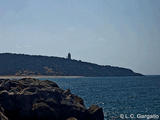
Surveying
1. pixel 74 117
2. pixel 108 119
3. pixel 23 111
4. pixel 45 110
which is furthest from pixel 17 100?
pixel 108 119

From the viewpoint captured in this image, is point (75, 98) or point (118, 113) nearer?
point (75, 98)

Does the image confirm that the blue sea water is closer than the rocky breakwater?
No

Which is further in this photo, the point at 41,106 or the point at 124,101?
the point at 124,101

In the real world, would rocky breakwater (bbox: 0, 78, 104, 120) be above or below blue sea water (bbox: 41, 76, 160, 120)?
above

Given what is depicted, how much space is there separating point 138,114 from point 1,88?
89.0 ft

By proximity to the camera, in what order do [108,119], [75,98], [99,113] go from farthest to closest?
[108,119] < [75,98] < [99,113]

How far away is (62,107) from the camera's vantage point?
38812 millimetres

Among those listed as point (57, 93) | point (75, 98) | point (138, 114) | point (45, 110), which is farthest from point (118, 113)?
point (45, 110)

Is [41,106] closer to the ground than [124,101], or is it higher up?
higher up

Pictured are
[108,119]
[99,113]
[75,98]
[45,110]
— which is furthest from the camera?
[108,119]

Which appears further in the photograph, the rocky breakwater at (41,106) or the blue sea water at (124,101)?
the blue sea water at (124,101)

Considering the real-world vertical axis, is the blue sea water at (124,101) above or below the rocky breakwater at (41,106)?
below

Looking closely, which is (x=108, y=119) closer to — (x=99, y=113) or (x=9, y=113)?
(x=99, y=113)

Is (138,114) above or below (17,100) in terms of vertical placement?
below
